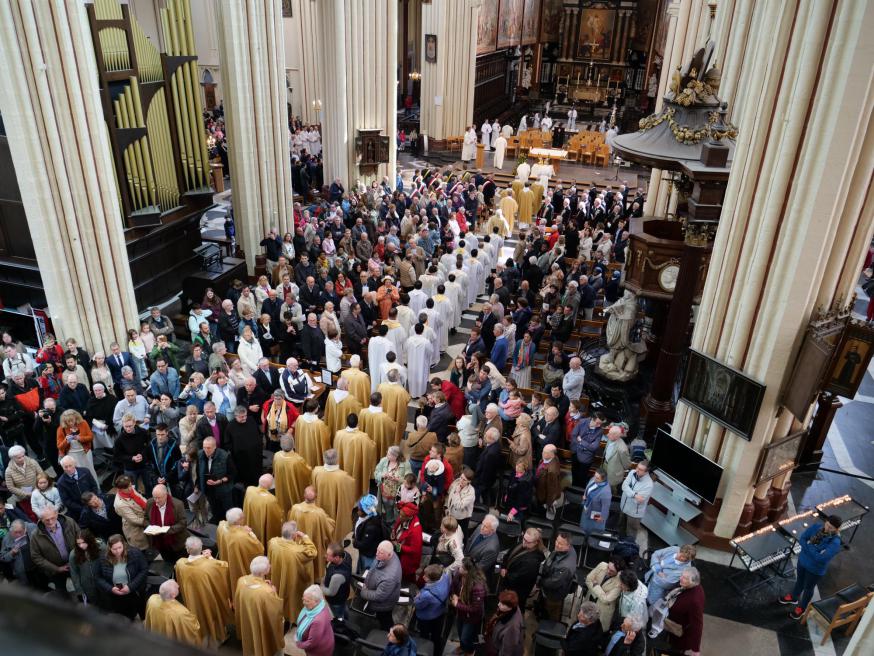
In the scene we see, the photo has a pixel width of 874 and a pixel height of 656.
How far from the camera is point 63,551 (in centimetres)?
646

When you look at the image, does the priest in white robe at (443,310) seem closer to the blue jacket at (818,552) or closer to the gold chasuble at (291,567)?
the gold chasuble at (291,567)

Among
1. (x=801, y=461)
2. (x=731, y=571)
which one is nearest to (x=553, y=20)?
(x=801, y=461)

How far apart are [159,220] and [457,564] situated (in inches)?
379

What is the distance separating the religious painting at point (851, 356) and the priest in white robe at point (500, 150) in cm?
1918

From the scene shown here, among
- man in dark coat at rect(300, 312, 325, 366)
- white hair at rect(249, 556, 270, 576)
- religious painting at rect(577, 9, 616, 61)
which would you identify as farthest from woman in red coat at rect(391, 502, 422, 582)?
religious painting at rect(577, 9, 616, 61)

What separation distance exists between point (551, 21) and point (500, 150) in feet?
53.3

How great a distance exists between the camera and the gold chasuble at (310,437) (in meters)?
8.09

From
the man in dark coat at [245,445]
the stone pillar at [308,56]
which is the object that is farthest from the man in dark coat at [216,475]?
the stone pillar at [308,56]

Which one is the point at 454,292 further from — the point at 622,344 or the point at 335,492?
the point at 335,492

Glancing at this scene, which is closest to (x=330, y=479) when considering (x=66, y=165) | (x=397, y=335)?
(x=397, y=335)

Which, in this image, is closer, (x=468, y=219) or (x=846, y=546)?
(x=846, y=546)

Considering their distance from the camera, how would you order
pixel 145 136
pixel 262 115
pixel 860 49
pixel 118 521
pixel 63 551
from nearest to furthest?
1. pixel 860 49
2. pixel 63 551
3. pixel 118 521
4. pixel 145 136
5. pixel 262 115

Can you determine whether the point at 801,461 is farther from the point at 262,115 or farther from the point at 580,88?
the point at 580,88

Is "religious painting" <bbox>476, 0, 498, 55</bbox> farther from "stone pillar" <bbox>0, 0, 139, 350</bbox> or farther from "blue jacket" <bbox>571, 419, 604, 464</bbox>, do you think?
"blue jacket" <bbox>571, 419, 604, 464</bbox>
